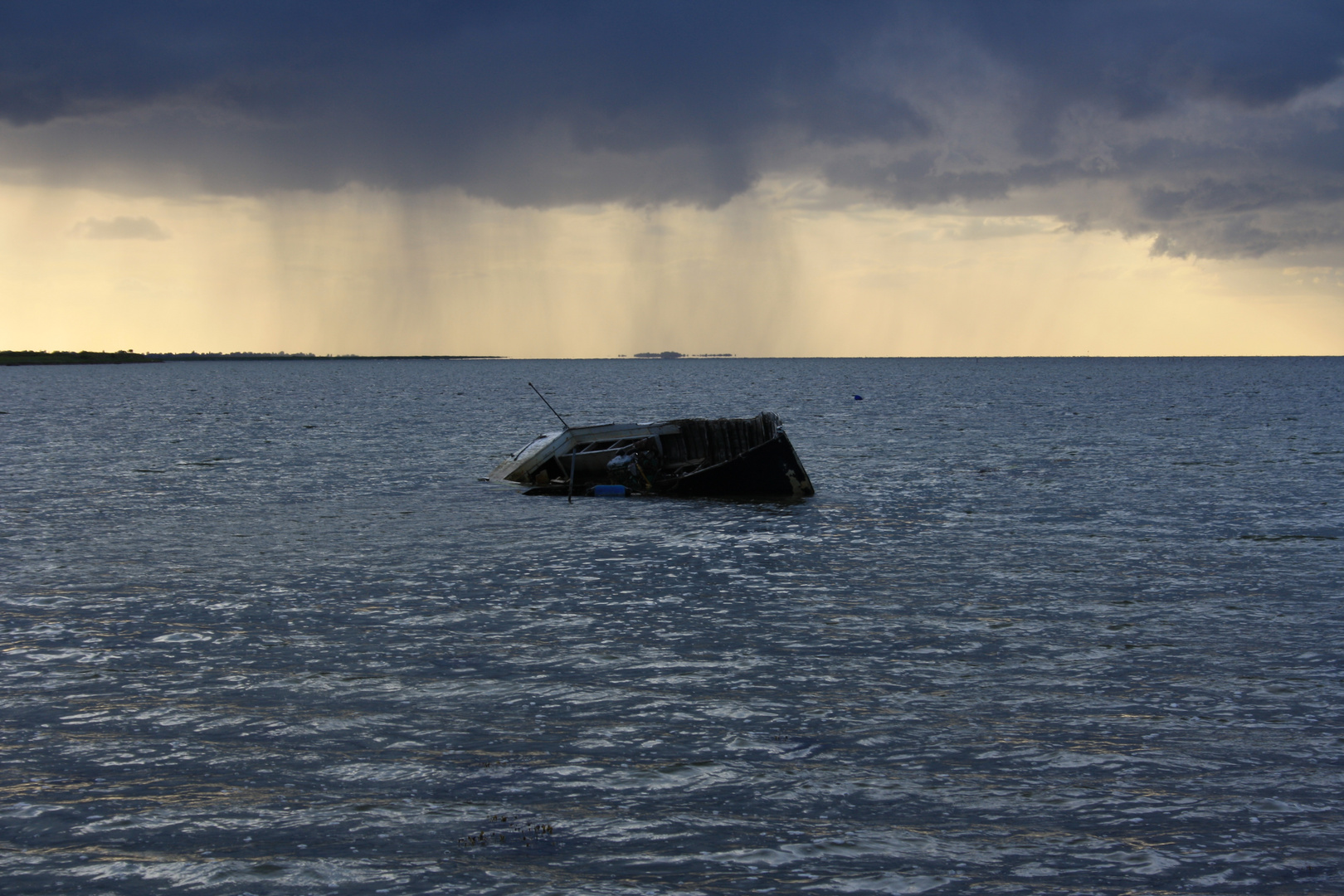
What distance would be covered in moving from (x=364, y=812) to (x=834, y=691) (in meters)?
5.03

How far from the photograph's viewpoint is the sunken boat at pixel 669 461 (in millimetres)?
29109

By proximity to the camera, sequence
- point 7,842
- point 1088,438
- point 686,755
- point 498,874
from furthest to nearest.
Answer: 1. point 1088,438
2. point 686,755
3. point 7,842
4. point 498,874

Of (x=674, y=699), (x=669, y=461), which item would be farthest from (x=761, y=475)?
(x=674, y=699)

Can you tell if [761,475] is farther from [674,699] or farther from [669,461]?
[674,699]

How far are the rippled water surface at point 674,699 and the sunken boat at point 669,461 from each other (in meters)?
3.20

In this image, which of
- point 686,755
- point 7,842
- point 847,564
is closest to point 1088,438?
point 847,564

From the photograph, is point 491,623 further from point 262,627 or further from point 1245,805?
point 1245,805

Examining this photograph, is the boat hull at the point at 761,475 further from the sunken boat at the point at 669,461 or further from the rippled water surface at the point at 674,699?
the rippled water surface at the point at 674,699

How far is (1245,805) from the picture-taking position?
793 cm

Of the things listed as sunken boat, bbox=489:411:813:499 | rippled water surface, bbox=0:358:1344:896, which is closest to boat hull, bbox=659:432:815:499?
sunken boat, bbox=489:411:813:499

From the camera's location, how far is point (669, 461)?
32781 mm

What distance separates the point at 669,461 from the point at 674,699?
877 inches

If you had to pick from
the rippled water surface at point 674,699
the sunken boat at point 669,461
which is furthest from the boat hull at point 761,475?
the rippled water surface at point 674,699

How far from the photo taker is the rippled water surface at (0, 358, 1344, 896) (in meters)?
7.20
